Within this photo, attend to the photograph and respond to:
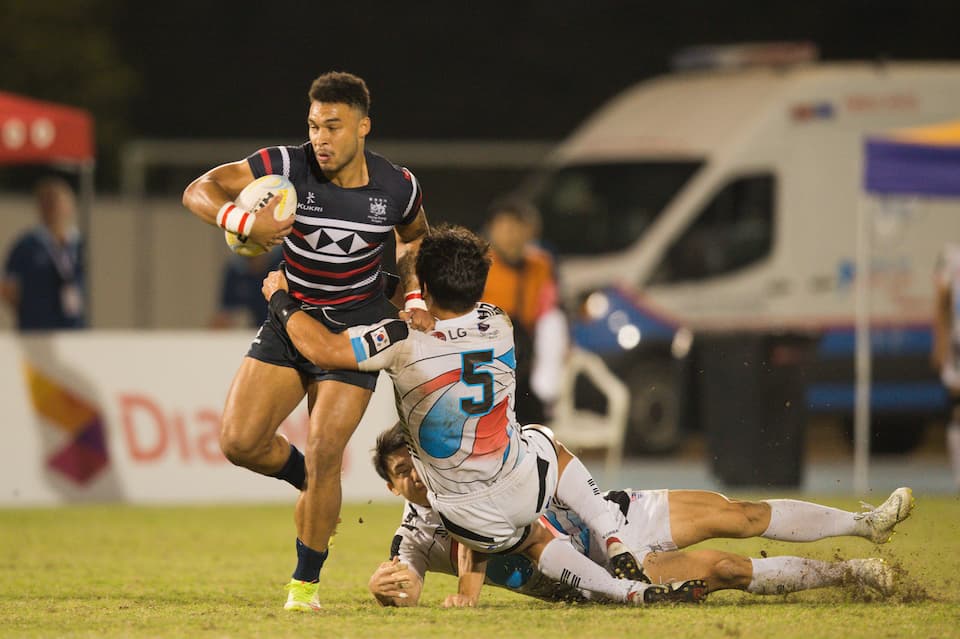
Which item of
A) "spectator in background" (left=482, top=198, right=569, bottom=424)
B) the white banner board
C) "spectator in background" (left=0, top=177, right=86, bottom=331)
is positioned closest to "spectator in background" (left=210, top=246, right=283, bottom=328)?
"spectator in background" (left=0, top=177, right=86, bottom=331)

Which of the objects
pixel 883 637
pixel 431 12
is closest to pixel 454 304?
pixel 883 637

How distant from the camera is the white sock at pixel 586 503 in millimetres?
6887

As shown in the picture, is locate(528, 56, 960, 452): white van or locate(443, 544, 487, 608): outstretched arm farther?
locate(528, 56, 960, 452): white van

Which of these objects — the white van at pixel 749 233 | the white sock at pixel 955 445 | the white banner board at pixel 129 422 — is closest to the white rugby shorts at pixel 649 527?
the white banner board at pixel 129 422

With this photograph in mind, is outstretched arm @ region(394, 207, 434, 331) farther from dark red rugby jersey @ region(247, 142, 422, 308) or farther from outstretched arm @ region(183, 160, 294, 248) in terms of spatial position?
outstretched arm @ region(183, 160, 294, 248)

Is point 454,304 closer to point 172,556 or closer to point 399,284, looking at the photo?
point 399,284

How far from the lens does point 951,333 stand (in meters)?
13.1

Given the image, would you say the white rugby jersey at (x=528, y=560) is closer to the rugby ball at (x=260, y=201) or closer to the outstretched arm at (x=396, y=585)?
the outstretched arm at (x=396, y=585)

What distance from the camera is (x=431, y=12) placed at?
25797mm

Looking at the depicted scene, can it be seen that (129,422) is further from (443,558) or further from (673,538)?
(673,538)

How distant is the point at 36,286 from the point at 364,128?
750 cm

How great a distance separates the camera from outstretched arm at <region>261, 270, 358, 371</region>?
21.9 ft

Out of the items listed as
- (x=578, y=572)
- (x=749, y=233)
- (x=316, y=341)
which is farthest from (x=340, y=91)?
(x=749, y=233)

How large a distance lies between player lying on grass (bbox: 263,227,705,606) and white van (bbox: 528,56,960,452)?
8.88 metres
